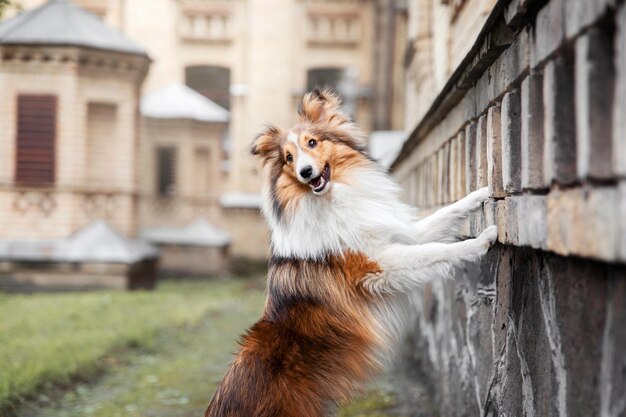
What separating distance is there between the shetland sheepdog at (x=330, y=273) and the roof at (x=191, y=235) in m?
16.6

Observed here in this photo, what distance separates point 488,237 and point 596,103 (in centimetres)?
159

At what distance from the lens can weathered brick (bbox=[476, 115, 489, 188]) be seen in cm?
348

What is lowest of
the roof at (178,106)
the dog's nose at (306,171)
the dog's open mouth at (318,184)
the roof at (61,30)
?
the dog's open mouth at (318,184)

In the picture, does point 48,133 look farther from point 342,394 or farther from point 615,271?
point 615,271

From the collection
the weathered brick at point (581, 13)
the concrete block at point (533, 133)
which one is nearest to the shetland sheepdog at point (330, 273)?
the concrete block at point (533, 133)

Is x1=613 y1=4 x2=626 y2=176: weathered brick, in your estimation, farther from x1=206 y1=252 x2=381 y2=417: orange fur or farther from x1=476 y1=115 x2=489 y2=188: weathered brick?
x1=206 y1=252 x2=381 y2=417: orange fur

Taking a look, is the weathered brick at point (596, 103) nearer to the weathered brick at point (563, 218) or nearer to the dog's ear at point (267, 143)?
the weathered brick at point (563, 218)

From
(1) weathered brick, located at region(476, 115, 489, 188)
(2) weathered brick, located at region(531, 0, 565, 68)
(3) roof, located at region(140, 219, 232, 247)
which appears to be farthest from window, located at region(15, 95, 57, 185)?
(2) weathered brick, located at region(531, 0, 565, 68)

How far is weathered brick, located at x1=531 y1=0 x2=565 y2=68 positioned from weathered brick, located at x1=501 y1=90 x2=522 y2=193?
361mm

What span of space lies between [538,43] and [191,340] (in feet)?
28.1

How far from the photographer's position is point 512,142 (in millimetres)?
2854

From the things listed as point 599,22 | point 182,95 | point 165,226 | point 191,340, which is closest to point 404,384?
point 191,340

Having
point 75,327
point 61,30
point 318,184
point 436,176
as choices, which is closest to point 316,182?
point 318,184

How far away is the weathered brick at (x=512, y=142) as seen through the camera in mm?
2814
